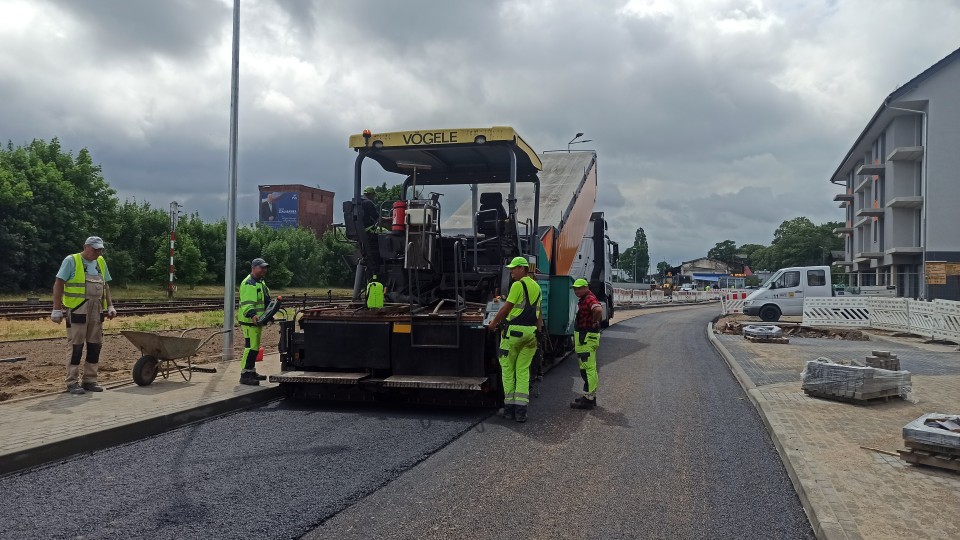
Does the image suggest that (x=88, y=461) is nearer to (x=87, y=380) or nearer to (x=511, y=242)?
(x=87, y=380)

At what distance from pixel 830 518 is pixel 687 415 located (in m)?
3.41

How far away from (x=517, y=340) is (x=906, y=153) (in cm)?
3954

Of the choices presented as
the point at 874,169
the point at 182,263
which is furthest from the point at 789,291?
the point at 182,263

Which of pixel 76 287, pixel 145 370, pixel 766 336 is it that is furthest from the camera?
pixel 766 336

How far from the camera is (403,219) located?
829 centimetres

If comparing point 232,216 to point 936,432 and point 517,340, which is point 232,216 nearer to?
point 517,340

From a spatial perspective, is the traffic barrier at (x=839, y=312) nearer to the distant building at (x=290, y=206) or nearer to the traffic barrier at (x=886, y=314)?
A: the traffic barrier at (x=886, y=314)

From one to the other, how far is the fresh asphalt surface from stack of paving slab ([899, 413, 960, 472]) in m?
0.97

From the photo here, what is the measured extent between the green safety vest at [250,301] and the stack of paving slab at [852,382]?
6.69 metres

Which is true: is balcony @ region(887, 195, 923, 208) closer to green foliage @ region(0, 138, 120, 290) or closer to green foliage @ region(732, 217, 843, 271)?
green foliage @ region(732, 217, 843, 271)

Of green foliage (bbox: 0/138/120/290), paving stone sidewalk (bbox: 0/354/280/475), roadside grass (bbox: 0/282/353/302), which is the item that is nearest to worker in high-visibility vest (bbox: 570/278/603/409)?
paving stone sidewalk (bbox: 0/354/280/475)

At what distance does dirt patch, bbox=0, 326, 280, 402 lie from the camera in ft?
26.5

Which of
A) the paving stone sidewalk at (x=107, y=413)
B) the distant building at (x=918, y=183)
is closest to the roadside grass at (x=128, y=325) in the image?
the paving stone sidewalk at (x=107, y=413)

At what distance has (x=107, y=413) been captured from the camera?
6.43 meters
